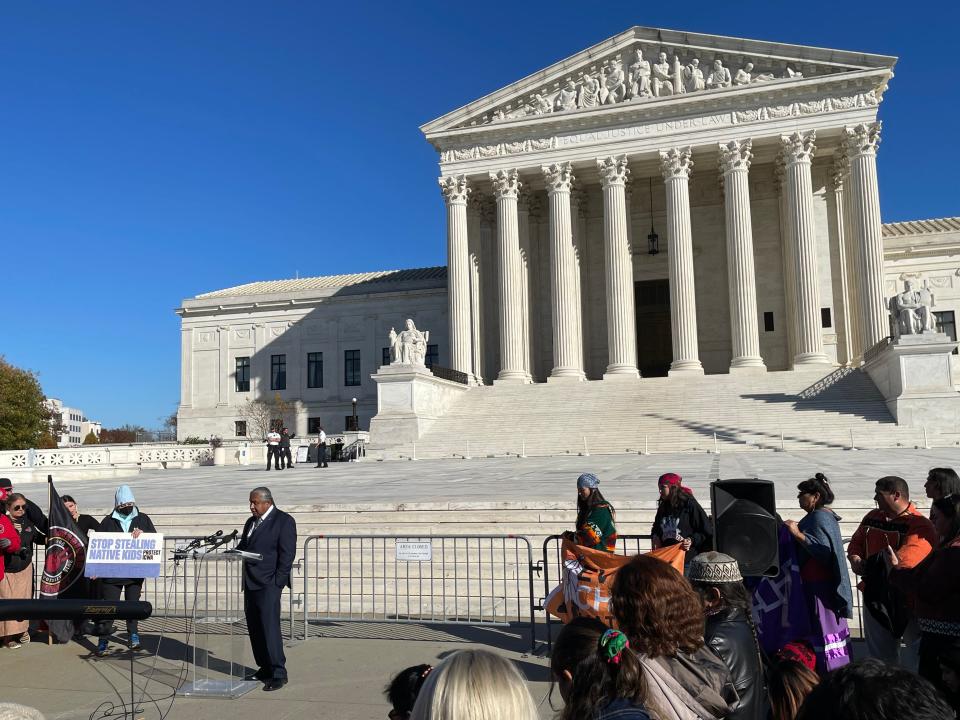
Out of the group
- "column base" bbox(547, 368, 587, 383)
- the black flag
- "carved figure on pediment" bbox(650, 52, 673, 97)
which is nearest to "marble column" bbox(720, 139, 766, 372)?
"carved figure on pediment" bbox(650, 52, 673, 97)

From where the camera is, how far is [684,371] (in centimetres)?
3759

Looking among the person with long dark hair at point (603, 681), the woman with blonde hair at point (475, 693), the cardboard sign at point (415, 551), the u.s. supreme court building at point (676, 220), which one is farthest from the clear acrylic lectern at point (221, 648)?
the u.s. supreme court building at point (676, 220)

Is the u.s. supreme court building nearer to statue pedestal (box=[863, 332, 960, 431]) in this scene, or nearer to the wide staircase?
the wide staircase

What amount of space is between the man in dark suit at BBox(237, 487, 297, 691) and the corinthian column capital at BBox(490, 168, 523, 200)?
36.2 metres

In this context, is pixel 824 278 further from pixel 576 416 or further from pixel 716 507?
pixel 716 507

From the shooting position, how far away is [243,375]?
190ft

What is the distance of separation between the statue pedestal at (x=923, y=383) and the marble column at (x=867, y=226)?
28.0 ft

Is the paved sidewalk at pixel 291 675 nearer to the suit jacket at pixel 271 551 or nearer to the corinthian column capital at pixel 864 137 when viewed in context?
the suit jacket at pixel 271 551

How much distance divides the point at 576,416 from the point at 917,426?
1221 centimetres

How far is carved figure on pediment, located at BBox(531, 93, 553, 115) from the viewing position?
137ft

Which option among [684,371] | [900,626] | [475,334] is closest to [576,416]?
[684,371]

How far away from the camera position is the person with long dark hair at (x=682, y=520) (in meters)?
6.83

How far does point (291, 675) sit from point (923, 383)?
26193mm

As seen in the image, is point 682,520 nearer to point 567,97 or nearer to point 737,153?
point 737,153
